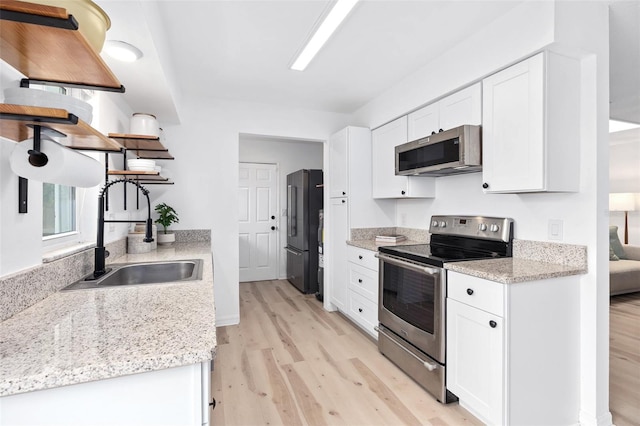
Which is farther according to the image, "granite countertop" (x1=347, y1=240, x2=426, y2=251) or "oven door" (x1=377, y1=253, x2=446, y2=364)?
"granite countertop" (x1=347, y1=240, x2=426, y2=251)

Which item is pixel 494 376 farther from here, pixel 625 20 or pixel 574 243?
pixel 625 20

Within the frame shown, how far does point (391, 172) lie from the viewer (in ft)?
10.8

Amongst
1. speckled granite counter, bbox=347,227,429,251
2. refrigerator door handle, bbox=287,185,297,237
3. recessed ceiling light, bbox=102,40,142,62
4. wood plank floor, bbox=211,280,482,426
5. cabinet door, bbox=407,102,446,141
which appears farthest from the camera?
refrigerator door handle, bbox=287,185,297,237

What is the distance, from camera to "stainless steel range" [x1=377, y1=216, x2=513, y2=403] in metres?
2.09

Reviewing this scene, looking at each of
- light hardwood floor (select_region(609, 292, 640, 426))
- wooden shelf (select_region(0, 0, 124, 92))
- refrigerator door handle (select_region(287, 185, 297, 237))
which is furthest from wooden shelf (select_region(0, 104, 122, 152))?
refrigerator door handle (select_region(287, 185, 297, 237))

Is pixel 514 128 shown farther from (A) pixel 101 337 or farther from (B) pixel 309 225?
(B) pixel 309 225

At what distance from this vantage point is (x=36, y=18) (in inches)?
28.1

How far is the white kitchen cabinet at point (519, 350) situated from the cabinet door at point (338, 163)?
6.39 ft

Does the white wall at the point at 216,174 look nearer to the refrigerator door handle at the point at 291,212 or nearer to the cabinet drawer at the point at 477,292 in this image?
the refrigerator door handle at the point at 291,212

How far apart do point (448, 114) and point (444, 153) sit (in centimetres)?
36

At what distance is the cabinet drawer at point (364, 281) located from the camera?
3.01 m

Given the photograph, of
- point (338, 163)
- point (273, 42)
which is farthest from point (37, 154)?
point (338, 163)

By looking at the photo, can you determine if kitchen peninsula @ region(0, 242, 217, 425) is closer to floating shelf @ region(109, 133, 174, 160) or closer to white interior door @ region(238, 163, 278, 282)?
floating shelf @ region(109, 133, 174, 160)

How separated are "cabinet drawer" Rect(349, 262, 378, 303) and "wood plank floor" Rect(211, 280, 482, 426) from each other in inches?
16.1
